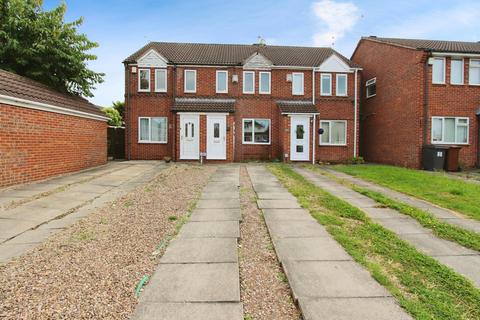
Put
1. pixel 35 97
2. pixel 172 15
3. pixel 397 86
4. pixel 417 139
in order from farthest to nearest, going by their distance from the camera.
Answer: pixel 397 86
pixel 417 139
pixel 172 15
pixel 35 97

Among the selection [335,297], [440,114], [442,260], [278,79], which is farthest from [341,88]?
[335,297]

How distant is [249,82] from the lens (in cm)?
1906

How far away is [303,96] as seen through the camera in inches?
758

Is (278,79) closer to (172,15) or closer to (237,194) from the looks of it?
(172,15)

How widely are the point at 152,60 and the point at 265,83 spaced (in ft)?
21.8

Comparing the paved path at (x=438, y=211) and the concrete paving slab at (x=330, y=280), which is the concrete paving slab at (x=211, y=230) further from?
the paved path at (x=438, y=211)

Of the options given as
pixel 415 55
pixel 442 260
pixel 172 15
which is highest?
pixel 172 15

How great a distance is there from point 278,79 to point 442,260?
53.5 ft

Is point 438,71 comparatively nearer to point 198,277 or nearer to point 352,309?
point 352,309

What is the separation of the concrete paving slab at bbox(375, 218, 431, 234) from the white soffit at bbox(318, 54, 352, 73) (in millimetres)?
Result: 14902

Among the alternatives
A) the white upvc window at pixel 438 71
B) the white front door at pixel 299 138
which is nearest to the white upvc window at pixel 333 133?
the white front door at pixel 299 138

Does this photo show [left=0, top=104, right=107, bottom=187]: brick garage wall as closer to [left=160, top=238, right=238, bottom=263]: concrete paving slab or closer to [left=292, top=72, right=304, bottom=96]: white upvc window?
[left=160, top=238, right=238, bottom=263]: concrete paving slab

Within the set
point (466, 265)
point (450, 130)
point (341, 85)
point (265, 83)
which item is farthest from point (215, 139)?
point (466, 265)

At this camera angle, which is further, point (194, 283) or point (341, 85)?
point (341, 85)
